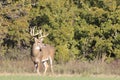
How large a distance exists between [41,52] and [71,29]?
2631 millimetres

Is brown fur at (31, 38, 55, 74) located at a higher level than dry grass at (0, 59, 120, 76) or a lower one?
higher

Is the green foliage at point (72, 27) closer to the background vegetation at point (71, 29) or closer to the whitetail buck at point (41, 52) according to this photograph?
the background vegetation at point (71, 29)

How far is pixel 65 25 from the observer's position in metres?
32.5

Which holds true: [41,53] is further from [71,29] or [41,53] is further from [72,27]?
[72,27]

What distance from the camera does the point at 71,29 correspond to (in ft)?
106

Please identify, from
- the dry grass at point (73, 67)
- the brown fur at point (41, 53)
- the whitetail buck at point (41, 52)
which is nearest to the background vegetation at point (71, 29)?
the whitetail buck at point (41, 52)

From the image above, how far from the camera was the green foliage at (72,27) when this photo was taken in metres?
31.5

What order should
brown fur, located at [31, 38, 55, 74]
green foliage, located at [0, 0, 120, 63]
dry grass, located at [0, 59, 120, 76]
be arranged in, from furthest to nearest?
green foliage, located at [0, 0, 120, 63], brown fur, located at [31, 38, 55, 74], dry grass, located at [0, 59, 120, 76]

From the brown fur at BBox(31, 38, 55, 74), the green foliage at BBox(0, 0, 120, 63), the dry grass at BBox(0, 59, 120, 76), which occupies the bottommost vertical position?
the dry grass at BBox(0, 59, 120, 76)

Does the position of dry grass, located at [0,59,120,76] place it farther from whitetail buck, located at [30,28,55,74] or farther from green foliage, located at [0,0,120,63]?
green foliage, located at [0,0,120,63]

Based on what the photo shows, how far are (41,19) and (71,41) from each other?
214cm

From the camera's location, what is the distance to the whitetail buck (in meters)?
30.0

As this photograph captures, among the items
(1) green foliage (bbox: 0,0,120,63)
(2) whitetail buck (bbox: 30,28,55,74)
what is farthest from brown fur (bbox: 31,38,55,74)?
(1) green foliage (bbox: 0,0,120,63)

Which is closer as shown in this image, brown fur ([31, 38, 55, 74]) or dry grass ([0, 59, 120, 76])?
dry grass ([0, 59, 120, 76])
